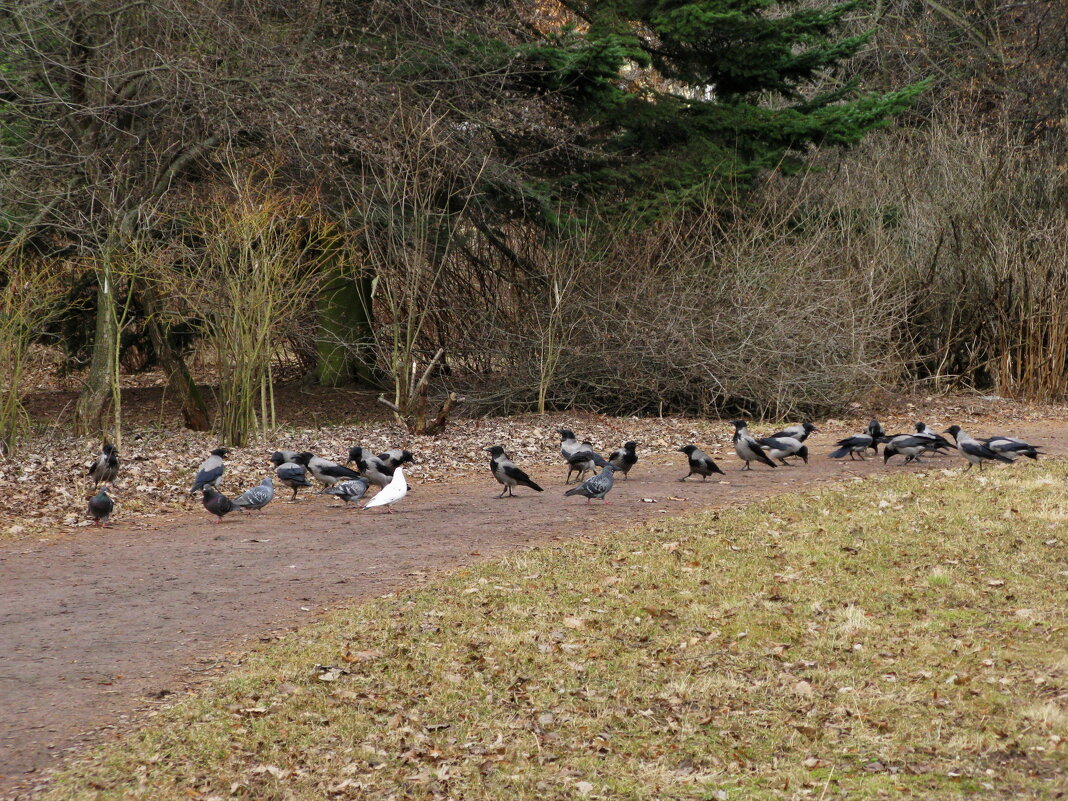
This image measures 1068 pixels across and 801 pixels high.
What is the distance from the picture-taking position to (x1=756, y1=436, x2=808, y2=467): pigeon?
601 inches

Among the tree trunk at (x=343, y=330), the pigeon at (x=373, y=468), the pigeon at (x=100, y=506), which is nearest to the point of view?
the pigeon at (x=100, y=506)

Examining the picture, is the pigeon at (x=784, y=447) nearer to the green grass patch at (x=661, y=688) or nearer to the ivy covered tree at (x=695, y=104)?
the green grass patch at (x=661, y=688)

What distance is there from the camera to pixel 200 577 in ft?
31.7

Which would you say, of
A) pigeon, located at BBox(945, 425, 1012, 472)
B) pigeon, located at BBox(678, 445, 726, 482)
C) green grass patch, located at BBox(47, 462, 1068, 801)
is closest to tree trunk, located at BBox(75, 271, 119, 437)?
pigeon, located at BBox(678, 445, 726, 482)

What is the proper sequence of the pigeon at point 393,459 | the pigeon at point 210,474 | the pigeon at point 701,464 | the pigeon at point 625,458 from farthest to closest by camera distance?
1. the pigeon at point 625,458
2. the pigeon at point 701,464
3. the pigeon at point 393,459
4. the pigeon at point 210,474

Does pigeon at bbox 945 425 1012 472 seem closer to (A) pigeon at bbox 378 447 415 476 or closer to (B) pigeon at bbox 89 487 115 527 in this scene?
(A) pigeon at bbox 378 447 415 476

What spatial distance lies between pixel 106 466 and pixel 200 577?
386cm

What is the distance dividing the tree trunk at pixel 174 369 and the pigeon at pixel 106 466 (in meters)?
5.80

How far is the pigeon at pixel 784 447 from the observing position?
15.3 metres

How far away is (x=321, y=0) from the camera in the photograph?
19.4 meters

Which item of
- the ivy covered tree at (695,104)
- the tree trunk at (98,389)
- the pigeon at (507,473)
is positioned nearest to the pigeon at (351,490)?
the pigeon at (507,473)

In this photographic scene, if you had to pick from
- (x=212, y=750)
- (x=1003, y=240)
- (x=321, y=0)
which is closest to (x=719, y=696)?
(x=212, y=750)

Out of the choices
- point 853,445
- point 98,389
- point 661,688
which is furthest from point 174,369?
point 661,688

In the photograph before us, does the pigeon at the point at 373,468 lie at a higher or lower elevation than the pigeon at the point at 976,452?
lower
